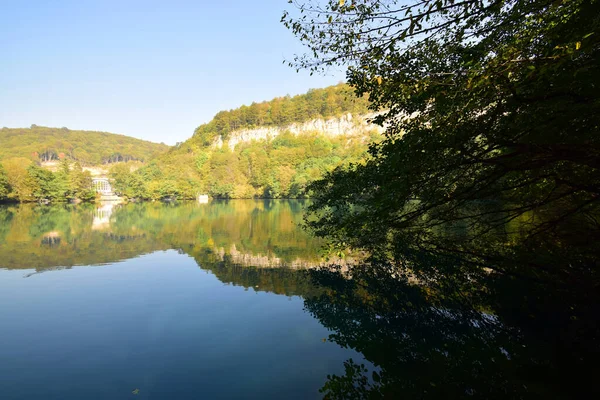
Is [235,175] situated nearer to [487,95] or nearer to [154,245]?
[154,245]

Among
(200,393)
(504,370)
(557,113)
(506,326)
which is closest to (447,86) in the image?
(557,113)

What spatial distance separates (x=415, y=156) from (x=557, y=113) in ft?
8.93

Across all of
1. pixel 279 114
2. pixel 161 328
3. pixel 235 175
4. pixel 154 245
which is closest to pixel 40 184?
pixel 235 175

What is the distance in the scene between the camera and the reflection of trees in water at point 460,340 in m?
6.33

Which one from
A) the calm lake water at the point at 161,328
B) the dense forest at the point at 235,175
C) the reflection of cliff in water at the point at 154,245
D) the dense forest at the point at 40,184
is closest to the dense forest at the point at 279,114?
the dense forest at the point at 235,175

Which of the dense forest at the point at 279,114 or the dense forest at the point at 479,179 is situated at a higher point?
the dense forest at the point at 279,114

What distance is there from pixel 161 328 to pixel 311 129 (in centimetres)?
17739

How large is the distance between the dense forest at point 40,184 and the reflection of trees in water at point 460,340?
Result: 98021 millimetres

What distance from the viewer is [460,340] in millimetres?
8141

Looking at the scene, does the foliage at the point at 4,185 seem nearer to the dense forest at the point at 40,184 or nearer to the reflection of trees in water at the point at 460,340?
the dense forest at the point at 40,184

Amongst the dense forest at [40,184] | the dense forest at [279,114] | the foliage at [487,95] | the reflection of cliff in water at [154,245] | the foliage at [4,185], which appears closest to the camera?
the foliage at [487,95]

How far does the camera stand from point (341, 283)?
13.6 meters

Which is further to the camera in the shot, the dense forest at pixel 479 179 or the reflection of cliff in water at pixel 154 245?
the reflection of cliff in water at pixel 154 245

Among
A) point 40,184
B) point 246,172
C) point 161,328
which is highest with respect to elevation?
point 40,184
